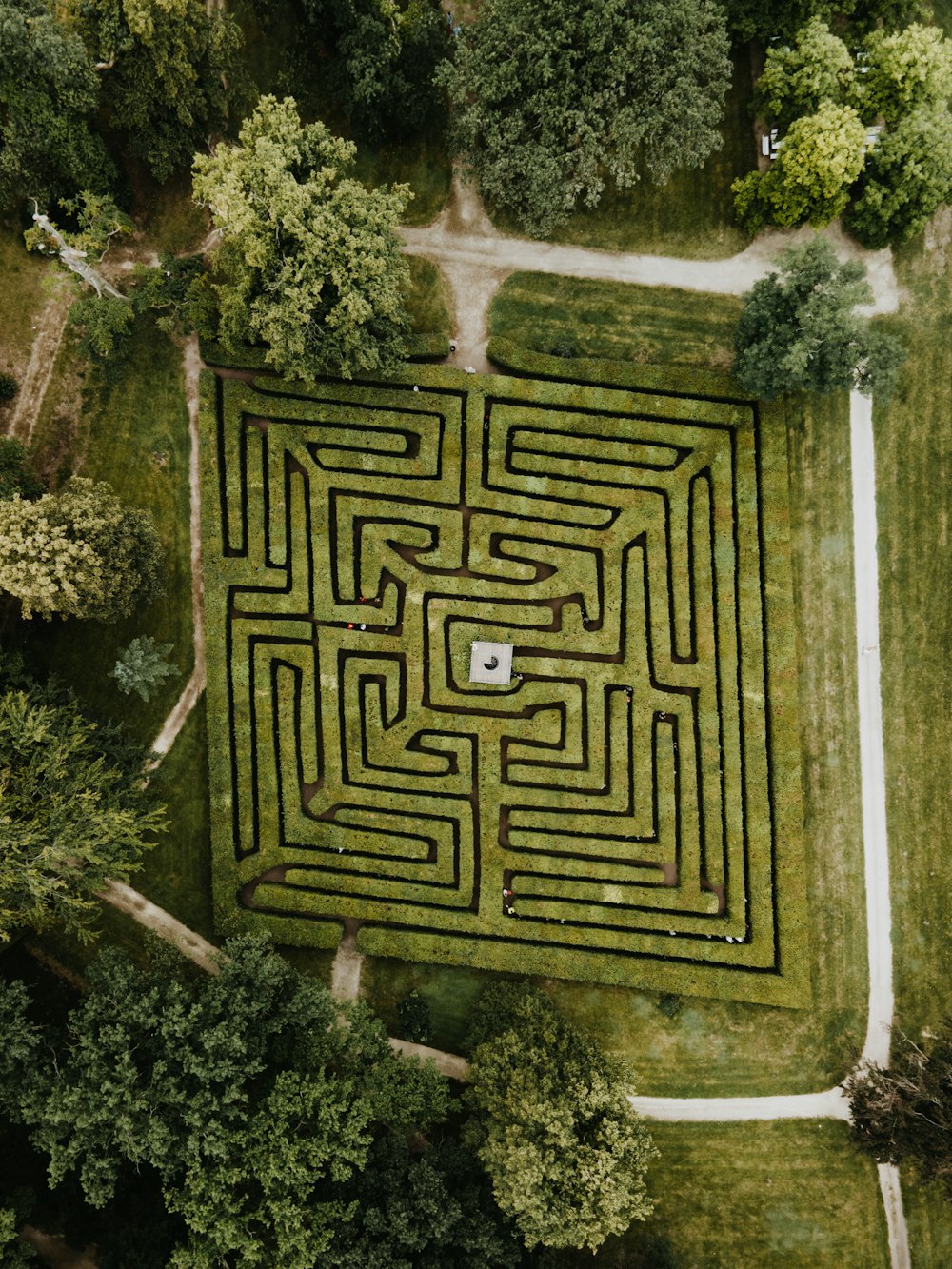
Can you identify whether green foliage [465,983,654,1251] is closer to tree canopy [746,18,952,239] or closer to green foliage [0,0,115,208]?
tree canopy [746,18,952,239]

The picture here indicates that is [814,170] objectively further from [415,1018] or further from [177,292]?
[415,1018]

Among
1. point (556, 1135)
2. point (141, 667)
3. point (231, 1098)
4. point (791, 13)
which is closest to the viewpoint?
point (231, 1098)

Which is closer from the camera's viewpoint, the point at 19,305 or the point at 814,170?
the point at 814,170

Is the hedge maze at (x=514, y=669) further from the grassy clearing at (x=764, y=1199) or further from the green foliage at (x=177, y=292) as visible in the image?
the grassy clearing at (x=764, y=1199)

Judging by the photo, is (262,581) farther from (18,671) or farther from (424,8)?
(424,8)

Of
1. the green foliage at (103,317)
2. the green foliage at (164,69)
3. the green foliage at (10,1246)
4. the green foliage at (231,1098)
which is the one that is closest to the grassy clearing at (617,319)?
the green foliage at (164,69)

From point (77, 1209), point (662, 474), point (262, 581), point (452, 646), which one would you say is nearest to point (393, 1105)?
point (77, 1209)

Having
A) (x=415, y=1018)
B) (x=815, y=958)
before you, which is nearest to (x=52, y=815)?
(x=415, y=1018)
